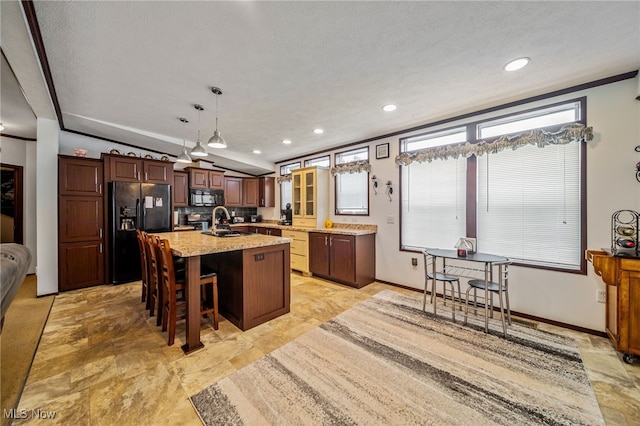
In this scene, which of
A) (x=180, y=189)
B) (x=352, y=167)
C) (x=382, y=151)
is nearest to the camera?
(x=382, y=151)

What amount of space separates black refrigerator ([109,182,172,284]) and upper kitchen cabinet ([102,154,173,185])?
0.63 feet

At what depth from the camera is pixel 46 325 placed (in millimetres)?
2713

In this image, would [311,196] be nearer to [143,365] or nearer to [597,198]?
[143,365]

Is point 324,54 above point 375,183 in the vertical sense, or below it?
above

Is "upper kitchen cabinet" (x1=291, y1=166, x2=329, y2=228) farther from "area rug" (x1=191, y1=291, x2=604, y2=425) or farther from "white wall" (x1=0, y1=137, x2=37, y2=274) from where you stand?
"white wall" (x1=0, y1=137, x2=37, y2=274)

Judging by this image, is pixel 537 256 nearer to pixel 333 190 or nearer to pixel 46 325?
pixel 333 190

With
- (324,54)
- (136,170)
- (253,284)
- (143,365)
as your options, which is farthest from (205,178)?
(324,54)

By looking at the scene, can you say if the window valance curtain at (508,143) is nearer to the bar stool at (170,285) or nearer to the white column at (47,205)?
the bar stool at (170,285)

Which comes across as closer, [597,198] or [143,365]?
[143,365]

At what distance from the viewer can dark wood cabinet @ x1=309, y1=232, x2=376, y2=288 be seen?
4.01m

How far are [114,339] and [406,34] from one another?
3766 millimetres

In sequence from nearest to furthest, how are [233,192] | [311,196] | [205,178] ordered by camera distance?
1. [311,196]
2. [205,178]
3. [233,192]

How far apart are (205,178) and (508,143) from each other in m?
5.74

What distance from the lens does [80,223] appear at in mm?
3986
